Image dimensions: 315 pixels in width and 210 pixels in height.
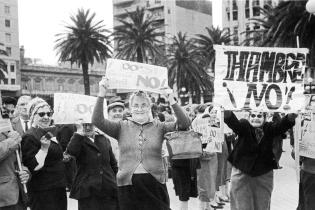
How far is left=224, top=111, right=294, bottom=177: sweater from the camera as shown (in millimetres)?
6344

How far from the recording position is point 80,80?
307 feet

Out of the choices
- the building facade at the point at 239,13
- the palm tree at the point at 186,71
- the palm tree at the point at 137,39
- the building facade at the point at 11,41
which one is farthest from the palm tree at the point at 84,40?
the building facade at the point at 239,13

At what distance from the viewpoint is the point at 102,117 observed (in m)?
5.36

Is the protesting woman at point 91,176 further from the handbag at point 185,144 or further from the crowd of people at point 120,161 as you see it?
the handbag at point 185,144

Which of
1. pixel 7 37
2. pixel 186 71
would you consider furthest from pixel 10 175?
pixel 7 37

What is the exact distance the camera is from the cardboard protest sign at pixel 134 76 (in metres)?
5.41

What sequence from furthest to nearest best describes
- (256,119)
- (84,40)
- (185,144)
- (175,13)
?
(175,13) → (84,40) → (185,144) → (256,119)

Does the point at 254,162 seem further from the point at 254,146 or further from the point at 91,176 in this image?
the point at 91,176

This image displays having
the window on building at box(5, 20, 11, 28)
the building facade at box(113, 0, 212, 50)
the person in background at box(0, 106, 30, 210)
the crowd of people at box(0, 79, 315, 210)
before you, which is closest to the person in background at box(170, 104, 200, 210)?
the crowd of people at box(0, 79, 315, 210)

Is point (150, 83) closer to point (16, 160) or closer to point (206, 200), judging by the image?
point (16, 160)

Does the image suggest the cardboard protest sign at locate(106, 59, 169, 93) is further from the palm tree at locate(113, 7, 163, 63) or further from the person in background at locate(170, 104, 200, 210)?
the palm tree at locate(113, 7, 163, 63)

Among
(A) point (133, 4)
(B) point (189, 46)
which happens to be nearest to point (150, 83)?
(B) point (189, 46)

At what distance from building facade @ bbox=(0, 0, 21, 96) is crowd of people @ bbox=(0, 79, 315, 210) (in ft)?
252

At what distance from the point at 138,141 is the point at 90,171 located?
43.6 inches
